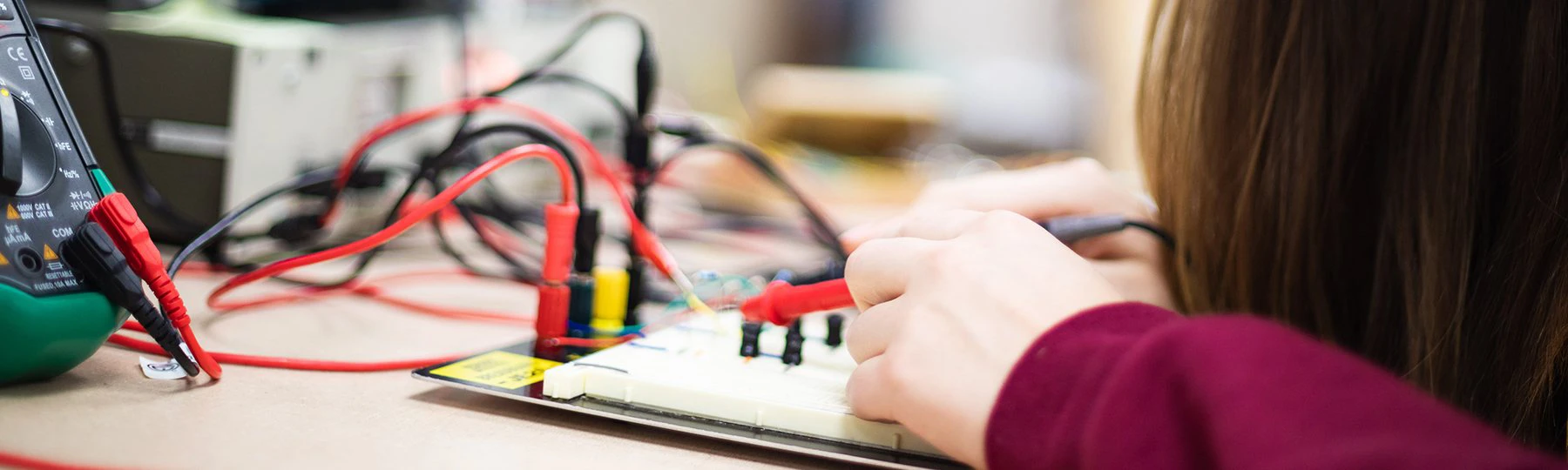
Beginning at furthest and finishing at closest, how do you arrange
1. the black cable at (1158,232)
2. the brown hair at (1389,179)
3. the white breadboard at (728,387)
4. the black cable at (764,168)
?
the black cable at (764,168), the black cable at (1158,232), the brown hair at (1389,179), the white breadboard at (728,387)

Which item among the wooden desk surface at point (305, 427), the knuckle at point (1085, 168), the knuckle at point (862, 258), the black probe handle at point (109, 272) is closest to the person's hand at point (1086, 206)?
the knuckle at point (1085, 168)

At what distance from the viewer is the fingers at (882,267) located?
429mm

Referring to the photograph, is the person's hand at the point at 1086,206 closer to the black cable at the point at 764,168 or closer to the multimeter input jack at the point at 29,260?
the black cable at the point at 764,168

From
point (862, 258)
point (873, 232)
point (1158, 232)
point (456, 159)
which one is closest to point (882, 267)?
point (862, 258)

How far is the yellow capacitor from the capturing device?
0.56m

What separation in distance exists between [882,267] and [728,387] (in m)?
0.08

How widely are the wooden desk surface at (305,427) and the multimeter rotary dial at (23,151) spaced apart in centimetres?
8

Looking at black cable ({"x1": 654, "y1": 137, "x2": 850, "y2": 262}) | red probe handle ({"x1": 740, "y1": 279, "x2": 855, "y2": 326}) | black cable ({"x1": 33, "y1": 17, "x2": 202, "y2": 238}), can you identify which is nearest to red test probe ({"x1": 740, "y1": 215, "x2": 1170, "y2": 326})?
red probe handle ({"x1": 740, "y1": 279, "x2": 855, "y2": 326})

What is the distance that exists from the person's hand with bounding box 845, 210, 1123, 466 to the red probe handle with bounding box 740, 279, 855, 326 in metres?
0.03

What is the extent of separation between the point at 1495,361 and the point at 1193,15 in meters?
0.23

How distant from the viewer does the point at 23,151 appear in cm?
40

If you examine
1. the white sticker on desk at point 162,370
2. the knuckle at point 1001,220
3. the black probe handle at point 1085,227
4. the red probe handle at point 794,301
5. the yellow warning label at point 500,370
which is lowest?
the white sticker on desk at point 162,370

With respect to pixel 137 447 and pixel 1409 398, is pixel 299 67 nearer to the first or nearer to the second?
pixel 137 447

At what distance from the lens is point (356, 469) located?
344mm
